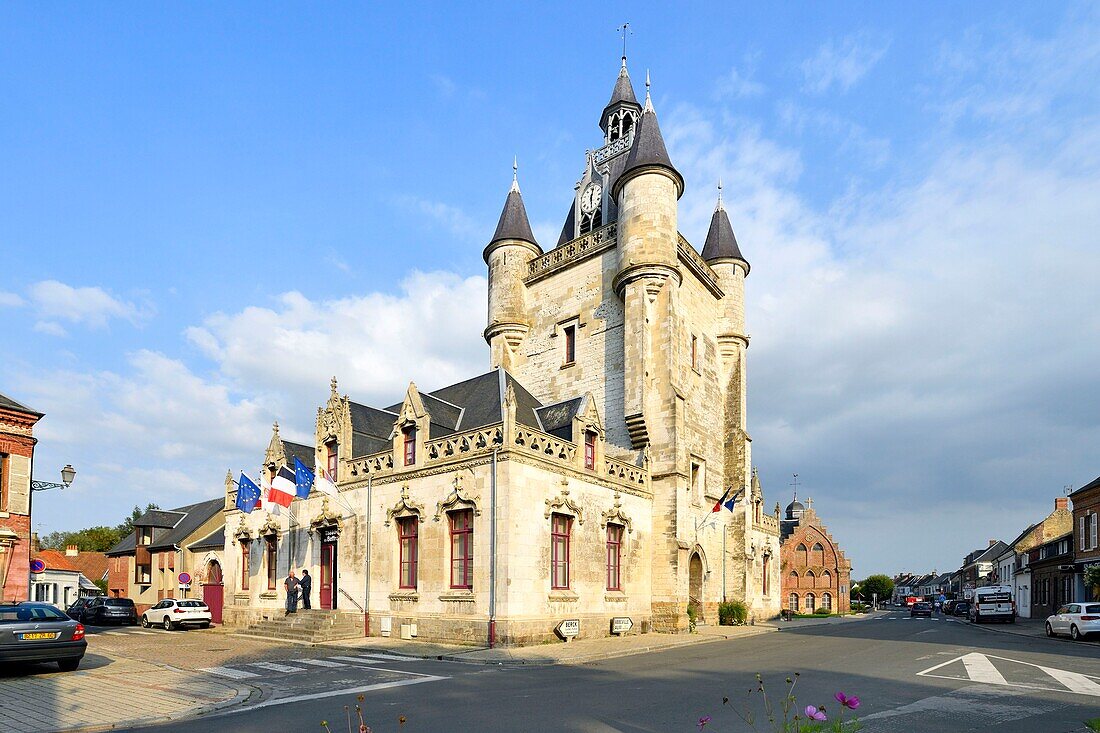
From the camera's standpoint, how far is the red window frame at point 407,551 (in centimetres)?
2262

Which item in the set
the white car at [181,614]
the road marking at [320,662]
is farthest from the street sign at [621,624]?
the white car at [181,614]

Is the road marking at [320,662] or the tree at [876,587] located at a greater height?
the road marking at [320,662]

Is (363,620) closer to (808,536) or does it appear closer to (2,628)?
(2,628)

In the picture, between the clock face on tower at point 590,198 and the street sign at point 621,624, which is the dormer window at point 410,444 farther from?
the clock face on tower at point 590,198

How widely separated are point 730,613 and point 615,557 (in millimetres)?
10232

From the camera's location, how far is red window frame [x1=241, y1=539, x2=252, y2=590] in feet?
97.0

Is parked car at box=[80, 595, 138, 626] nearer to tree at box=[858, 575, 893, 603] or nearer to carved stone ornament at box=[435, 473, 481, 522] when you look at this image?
carved stone ornament at box=[435, 473, 481, 522]

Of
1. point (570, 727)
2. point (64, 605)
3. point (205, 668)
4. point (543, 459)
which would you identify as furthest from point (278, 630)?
point (64, 605)

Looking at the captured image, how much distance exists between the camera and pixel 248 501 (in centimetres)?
2720

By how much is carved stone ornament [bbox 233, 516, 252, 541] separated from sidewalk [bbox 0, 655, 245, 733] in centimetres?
1409

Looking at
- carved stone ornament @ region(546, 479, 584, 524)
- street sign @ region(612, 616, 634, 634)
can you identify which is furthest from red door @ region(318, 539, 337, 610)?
street sign @ region(612, 616, 634, 634)

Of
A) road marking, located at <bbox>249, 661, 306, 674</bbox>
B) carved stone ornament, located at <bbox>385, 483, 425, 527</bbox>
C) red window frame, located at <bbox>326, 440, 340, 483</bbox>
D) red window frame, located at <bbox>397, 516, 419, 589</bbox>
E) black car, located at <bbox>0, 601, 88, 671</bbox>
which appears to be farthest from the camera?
red window frame, located at <bbox>326, 440, 340, 483</bbox>

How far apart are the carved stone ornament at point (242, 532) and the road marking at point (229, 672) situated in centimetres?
1423

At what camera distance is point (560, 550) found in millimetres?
22234
